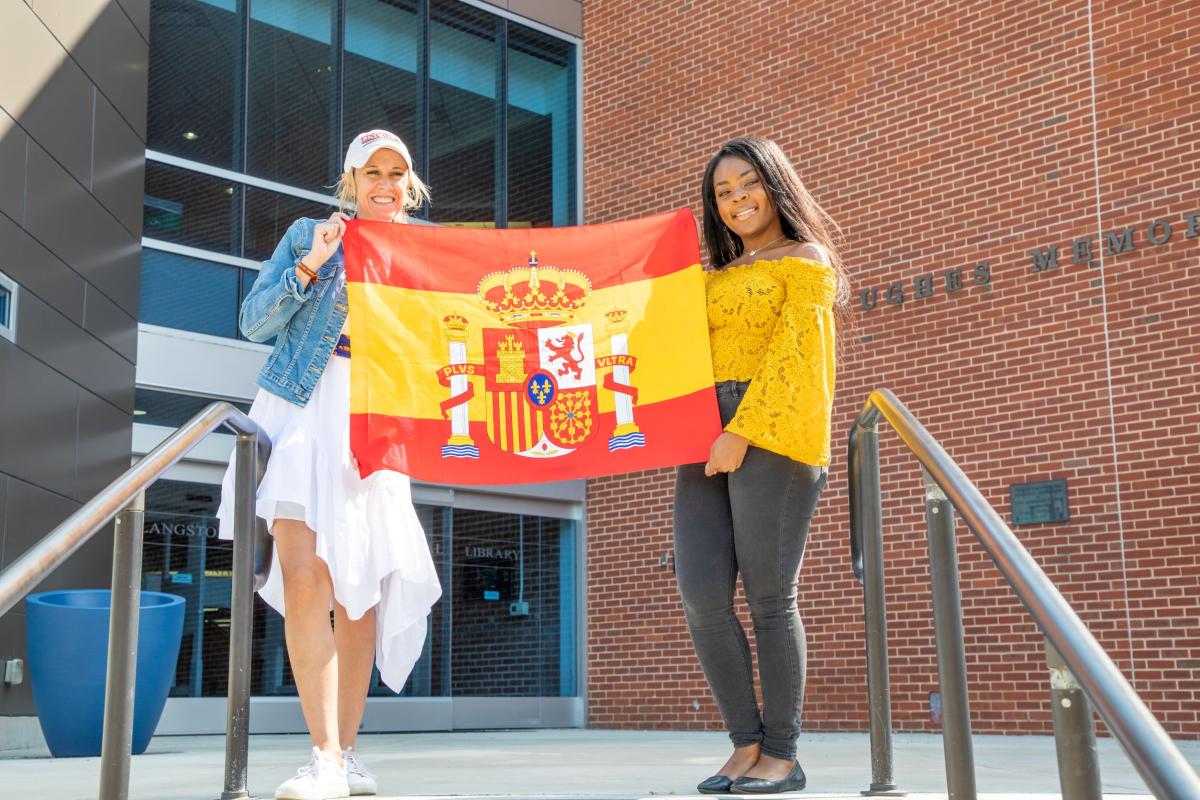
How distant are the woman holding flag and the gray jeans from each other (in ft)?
2.49

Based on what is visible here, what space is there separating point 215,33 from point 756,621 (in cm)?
858

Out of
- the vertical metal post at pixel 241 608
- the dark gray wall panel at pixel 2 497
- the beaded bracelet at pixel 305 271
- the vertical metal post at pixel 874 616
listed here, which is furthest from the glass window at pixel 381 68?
the vertical metal post at pixel 874 616

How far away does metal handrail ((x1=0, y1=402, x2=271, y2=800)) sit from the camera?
2244mm

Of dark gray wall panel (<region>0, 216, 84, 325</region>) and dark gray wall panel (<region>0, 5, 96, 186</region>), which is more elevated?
dark gray wall panel (<region>0, 5, 96, 186</region>)

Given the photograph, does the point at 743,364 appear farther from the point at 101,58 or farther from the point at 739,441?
the point at 101,58

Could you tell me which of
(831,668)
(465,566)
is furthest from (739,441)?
(465,566)

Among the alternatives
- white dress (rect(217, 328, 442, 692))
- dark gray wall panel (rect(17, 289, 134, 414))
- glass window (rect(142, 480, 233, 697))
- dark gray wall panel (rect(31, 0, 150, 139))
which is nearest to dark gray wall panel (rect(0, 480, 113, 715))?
dark gray wall panel (rect(17, 289, 134, 414))

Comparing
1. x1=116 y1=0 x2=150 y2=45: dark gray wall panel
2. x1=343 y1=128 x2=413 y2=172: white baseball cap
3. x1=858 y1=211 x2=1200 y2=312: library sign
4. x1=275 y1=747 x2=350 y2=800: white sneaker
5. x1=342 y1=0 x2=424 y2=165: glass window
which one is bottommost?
x1=275 y1=747 x2=350 y2=800: white sneaker

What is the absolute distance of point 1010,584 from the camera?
7.04 feet

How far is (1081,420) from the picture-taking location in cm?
848

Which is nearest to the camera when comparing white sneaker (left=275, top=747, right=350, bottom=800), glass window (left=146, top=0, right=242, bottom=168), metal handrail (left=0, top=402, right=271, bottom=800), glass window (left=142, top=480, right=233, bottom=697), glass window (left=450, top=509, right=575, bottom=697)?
metal handrail (left=0, top=402, right=271, bottom=800)

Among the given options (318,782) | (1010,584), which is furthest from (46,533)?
(1010,584)

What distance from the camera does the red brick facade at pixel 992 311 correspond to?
8117mm

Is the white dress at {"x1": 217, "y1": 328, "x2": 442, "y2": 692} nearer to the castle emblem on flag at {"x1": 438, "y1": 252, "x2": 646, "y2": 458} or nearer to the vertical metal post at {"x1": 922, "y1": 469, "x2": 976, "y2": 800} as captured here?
the castle emblem on flag at {"x1": 438, "y1": 252, "x2": 646, "y2": 458}
